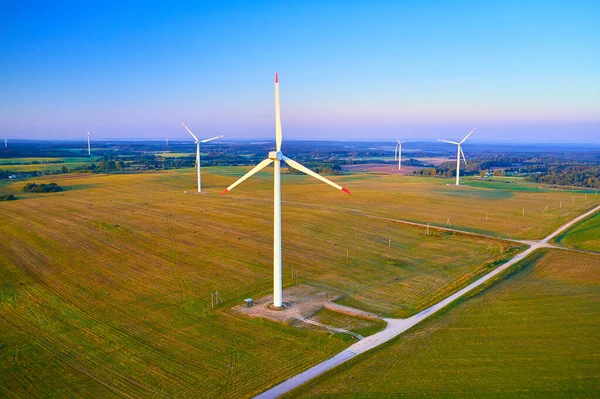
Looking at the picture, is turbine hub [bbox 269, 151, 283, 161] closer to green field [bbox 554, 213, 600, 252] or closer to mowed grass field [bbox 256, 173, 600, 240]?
mowed grass field [bbox 256, 173, 600, 240]

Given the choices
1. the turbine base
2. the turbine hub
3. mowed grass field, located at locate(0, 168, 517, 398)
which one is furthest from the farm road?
the turbine hub

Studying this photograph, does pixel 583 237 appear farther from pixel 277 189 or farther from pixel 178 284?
pixel 178 284

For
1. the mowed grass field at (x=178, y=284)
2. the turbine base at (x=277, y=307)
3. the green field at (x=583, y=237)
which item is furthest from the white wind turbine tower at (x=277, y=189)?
the green field at (x=583, y=237)

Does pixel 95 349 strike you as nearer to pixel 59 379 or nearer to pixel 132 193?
pixel 59 379

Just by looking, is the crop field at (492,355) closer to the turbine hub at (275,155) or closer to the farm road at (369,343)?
the farm road at (369,343)

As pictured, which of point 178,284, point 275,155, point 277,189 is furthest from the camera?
point 178,284

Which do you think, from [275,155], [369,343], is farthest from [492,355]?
[275,155]
